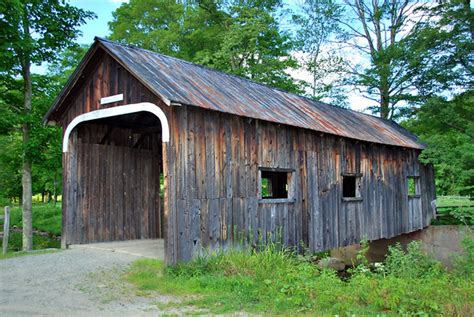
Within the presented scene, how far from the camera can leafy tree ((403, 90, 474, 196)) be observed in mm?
15586

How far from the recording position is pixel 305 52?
95.8 ft

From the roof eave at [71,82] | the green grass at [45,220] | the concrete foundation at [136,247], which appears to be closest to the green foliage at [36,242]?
the green grass at [45,220]

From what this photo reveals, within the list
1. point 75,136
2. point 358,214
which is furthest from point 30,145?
point 358,214

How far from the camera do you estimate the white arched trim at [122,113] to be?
883cm

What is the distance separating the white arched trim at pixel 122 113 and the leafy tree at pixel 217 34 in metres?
13.6

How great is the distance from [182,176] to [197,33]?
19.8 meters

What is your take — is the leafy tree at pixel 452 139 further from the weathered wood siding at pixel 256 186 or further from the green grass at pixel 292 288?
the green grass at pixel 292 288

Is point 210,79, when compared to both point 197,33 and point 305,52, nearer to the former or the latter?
point 197,33

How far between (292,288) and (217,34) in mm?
22845

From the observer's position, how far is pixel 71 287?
7438 mm

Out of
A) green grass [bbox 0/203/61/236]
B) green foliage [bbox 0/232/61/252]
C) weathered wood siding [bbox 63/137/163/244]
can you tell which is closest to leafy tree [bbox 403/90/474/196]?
weathered wood siding [bbox 63/137/163/244]

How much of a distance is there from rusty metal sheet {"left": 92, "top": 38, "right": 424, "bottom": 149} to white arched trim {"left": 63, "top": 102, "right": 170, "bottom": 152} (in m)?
0.55

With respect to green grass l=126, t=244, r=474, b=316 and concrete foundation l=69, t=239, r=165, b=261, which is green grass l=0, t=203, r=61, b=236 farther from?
green grass l=126, t=244, r=474, b=316

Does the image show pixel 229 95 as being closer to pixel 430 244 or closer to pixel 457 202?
pixel 430 244
